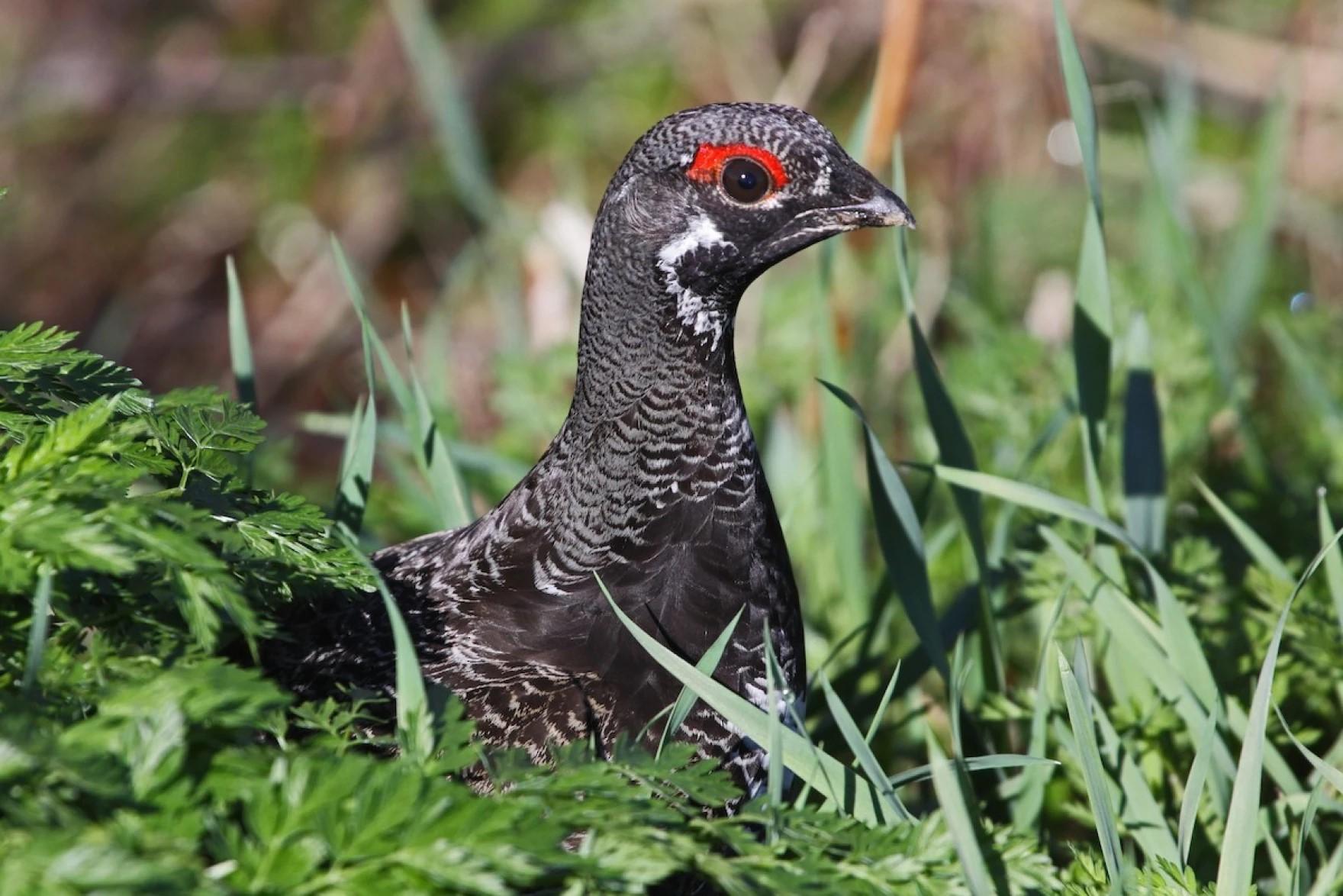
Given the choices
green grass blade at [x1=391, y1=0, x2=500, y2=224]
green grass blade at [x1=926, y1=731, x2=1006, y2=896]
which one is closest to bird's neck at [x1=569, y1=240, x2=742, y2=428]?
green grass blade at [x1=926, y1=731, x2=1006, y2=896]

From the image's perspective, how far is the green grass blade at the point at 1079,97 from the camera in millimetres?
2717

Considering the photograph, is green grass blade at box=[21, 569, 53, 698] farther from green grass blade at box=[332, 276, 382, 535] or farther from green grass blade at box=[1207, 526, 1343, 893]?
green grass blade at box=[1207, 526, 1343, 893]

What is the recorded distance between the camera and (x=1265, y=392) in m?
4.95

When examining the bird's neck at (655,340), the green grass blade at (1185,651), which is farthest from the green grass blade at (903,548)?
the green grass blade at (1185,651)

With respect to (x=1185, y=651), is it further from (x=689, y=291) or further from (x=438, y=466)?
(x=438, y=466)

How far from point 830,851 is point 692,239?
3.92 ft

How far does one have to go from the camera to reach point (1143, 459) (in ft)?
9.83

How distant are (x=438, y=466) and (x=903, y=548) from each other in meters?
1.01

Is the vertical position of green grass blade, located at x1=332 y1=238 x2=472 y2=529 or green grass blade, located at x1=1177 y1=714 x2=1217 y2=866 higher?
green grass blade, located at x1=332 y1=238 x2=472 y2=529

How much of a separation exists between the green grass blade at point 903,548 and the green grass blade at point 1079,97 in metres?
0.65

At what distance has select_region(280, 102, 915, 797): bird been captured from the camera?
2.56m

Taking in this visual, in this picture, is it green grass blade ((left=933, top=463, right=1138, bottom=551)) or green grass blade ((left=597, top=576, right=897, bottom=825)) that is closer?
green grass blade ((left=597, top=576, right=897, bottom=825))

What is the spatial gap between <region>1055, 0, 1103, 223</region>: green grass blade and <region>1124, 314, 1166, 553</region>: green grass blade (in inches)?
16.9

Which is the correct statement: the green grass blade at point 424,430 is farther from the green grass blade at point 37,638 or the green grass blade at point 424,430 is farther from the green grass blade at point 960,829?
the green grass blade at point 960,829
